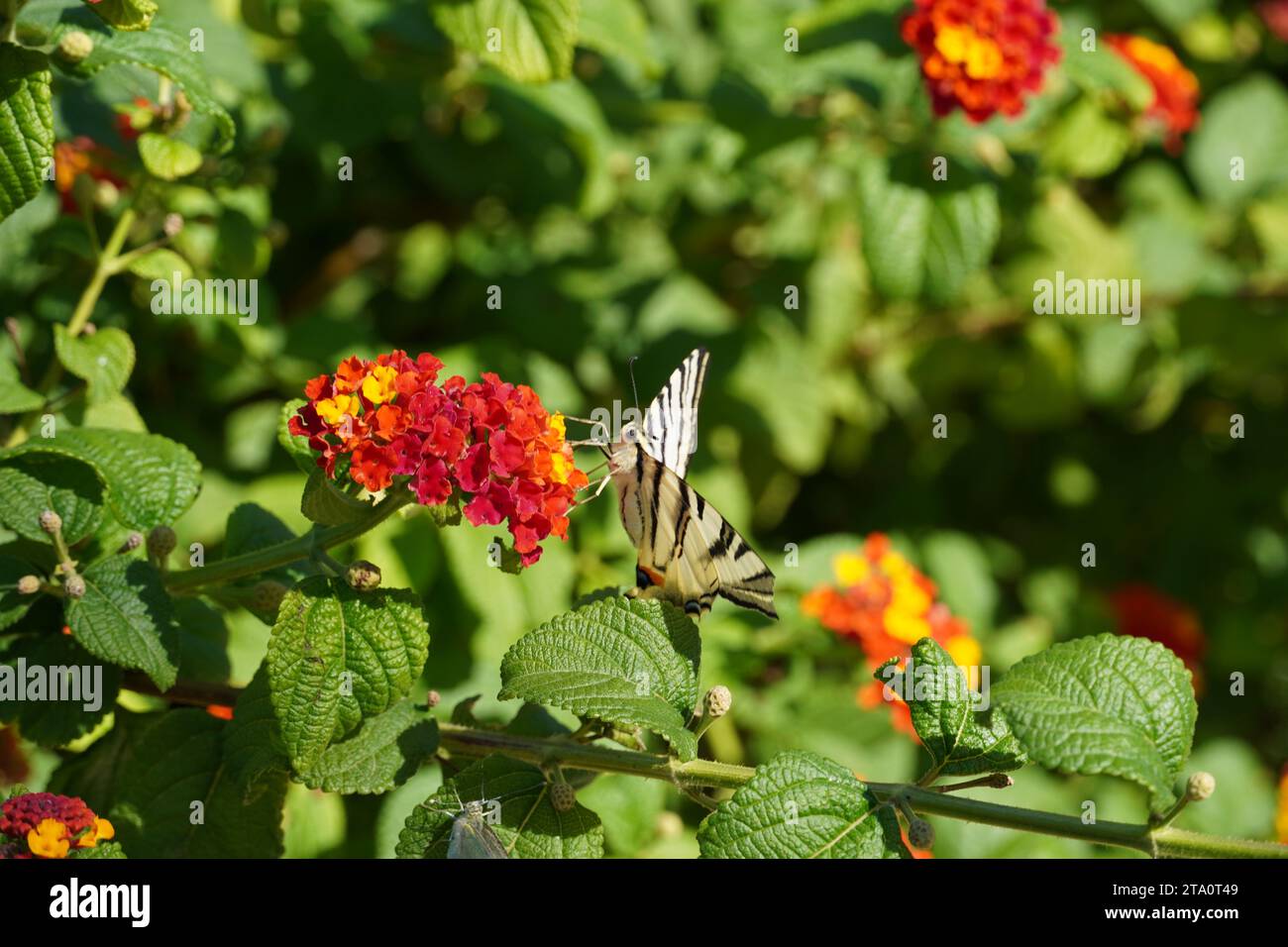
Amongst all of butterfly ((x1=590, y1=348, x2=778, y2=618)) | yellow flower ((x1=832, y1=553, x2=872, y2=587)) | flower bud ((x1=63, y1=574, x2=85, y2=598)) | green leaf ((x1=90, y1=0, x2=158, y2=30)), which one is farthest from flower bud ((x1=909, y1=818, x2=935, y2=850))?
green leaf ((x1=90, y1=0, x2=158, y2=30))

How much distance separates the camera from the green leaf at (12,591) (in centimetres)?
150

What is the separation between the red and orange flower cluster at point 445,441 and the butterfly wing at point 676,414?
56 centimetres

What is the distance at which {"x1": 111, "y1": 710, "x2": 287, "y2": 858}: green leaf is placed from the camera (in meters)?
1.61

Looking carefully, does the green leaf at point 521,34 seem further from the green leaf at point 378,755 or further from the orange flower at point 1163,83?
the orange flower at point 1163,83

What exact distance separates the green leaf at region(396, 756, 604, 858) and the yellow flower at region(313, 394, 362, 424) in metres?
0.45

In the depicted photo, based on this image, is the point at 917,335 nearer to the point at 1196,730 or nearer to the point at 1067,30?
the point at 1067,30

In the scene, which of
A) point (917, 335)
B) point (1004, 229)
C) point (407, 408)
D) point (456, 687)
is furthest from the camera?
point (917, 335)

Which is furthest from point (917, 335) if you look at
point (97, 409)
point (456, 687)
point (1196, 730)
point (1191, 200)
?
point (97, 409)

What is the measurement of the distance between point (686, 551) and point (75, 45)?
3.40ft

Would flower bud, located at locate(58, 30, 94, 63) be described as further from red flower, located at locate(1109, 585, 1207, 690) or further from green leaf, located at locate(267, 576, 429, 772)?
red flower, located at locate(1109, 585, 1207, 690)

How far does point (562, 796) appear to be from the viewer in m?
1.47

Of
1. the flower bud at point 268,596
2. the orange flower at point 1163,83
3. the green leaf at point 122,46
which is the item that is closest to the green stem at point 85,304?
the green leaf at point 122,46

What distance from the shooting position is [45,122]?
4.85 ft
